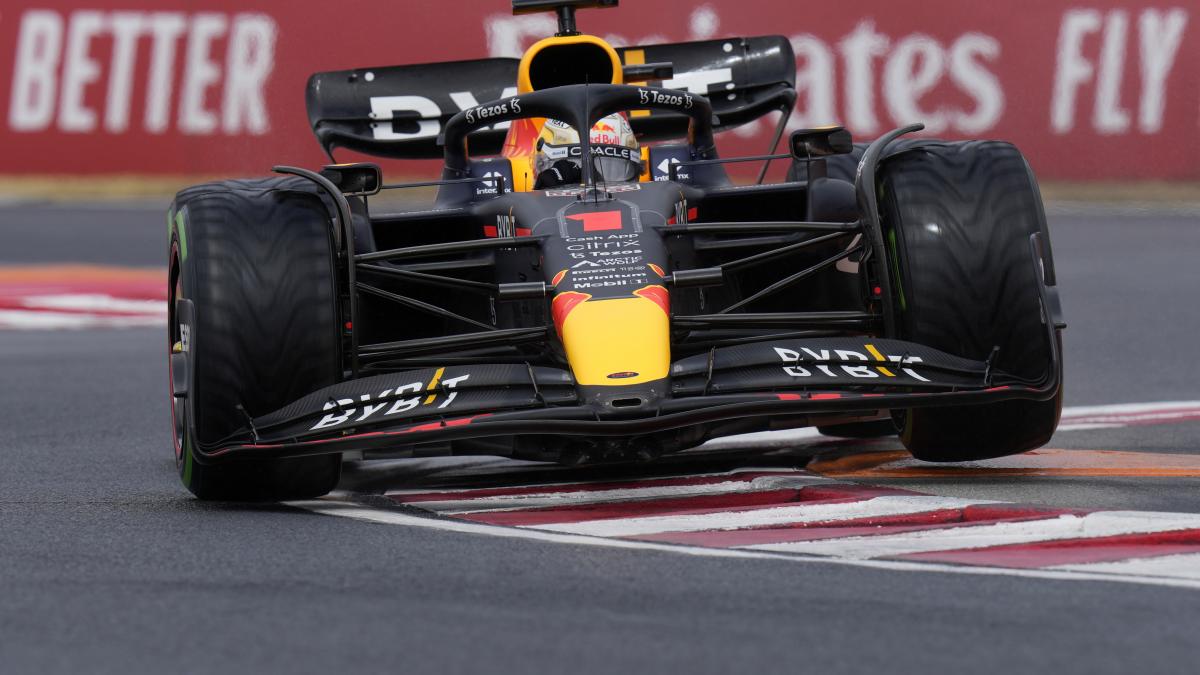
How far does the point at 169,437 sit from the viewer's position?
8.45 m

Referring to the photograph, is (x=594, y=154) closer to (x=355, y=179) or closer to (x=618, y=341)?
(x=355, y=179)

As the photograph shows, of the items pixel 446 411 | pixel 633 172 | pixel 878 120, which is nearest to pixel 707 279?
pixel 446 411

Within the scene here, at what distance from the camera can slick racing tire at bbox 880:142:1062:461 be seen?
639 centimetres

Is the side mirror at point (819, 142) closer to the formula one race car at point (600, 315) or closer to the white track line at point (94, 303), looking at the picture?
the formula one race car at point (600, 315)

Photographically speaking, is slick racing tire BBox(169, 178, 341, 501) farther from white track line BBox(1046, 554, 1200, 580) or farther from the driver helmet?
white track line BBox(1046, 554, 1200, 580)

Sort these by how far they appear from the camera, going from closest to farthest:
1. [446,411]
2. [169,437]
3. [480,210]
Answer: [446,411]
[480,210]
[169,437]

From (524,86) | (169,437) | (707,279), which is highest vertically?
(524,86)

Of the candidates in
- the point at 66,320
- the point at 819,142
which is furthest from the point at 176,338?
the point at 66,320

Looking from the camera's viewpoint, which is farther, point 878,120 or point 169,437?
point 878,120

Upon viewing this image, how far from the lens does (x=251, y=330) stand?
6.18m

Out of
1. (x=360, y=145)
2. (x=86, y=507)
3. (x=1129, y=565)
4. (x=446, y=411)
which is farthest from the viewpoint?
(x=360, y=145)

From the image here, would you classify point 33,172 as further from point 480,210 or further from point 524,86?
point 480,210

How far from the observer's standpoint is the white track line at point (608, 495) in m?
6.14

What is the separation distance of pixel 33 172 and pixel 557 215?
12.8m
